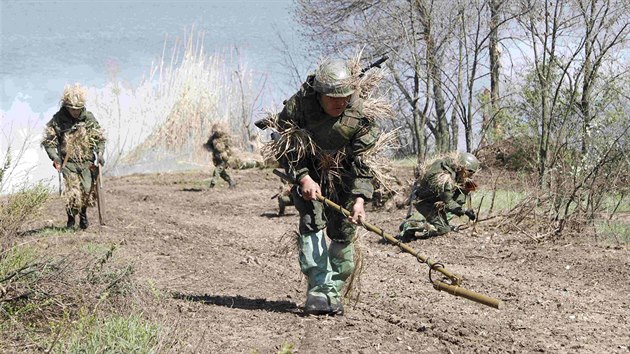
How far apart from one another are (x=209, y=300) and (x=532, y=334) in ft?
8.24

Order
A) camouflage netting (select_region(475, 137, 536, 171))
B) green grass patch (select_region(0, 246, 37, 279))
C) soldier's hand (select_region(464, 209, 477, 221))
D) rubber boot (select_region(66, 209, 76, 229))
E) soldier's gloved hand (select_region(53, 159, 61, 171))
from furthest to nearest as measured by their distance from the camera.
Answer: camouflage netting (select_region(475, 137, 536, 171)) < rubber boot (select_region(66, 209, 76, 229)) < soldier's gloved hand (select_region(53, 159, 61, 171)) < soldier's hand (select_region(464, 209, 477, 221)) < green grass patch (select_region(0, 246, 37, 279))

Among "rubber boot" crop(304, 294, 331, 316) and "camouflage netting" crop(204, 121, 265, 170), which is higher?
"camouflage netting" crop(204, 121, 265, 170)

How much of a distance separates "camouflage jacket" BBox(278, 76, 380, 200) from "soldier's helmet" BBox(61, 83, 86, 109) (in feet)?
16.0

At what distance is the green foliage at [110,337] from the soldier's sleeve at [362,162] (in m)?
2.05

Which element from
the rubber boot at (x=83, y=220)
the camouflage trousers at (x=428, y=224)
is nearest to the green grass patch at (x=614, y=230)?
the camouflage trousers at (x=428, y=224)

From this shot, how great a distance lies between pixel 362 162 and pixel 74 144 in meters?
5.24

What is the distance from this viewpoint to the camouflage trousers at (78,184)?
11.0 m

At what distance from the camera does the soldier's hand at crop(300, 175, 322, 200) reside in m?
6.52

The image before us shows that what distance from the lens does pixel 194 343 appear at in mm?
5652

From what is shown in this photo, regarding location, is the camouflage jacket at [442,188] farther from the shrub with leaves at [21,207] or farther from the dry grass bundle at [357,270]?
the shrub with leaves at [21,207]

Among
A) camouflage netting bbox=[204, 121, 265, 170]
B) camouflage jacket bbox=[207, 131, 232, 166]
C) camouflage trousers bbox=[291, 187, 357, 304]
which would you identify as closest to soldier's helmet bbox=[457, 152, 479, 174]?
camouflage trousers bbox=[291, 187, 357, 304]

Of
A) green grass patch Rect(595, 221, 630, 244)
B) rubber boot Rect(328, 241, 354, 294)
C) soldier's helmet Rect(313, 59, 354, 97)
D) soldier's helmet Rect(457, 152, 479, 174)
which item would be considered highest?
soldier's helmet Rect(313, 59, 354, 97)

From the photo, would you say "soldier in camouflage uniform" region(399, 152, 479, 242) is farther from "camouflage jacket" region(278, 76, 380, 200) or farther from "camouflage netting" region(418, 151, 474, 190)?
"camouflage jacket" region(278, 76, 380, 200)

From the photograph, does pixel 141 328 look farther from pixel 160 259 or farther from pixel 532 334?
pixel 160 259
